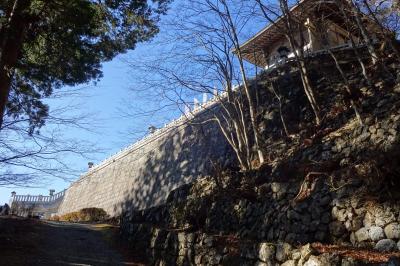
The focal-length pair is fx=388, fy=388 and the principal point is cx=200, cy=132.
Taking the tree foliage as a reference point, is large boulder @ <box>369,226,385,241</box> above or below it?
below

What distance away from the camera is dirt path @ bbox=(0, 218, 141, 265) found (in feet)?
32.6

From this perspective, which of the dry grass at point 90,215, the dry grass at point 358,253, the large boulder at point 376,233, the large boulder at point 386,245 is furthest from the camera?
the dry grass at point 90,215

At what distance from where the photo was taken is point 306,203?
786 centimetres

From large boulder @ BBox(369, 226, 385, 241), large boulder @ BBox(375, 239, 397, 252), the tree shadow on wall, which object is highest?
the tree shadow on wall

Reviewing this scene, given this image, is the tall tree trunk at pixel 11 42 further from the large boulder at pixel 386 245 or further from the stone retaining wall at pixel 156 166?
the large boulder at pixel 386 245

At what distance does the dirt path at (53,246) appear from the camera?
391 inches

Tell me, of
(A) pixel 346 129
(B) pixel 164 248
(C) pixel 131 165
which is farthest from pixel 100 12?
(C) pixel 131 165

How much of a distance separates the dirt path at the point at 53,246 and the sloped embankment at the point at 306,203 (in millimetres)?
927

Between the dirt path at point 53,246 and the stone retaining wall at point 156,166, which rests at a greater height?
the stone retaining wall at point 156,166

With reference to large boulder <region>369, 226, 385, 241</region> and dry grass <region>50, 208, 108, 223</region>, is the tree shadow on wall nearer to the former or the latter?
dry grass <region>50, 208, 108, 223</region>

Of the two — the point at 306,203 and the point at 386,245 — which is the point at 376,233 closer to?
the point at 386,245

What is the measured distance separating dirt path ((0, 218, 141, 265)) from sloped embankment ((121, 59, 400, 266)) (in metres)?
0.93

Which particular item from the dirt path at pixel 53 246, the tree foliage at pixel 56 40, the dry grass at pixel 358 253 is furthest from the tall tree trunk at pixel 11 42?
the dry grass at pixel 358 253

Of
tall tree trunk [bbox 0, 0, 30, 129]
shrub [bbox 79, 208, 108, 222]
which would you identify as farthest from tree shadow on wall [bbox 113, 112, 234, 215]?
tall tree trunk [bbox 0, 0, 30, 129]
